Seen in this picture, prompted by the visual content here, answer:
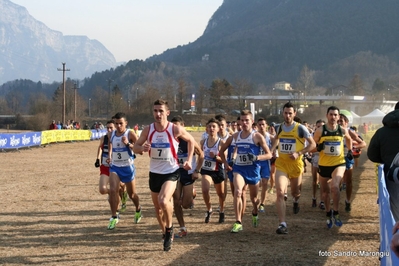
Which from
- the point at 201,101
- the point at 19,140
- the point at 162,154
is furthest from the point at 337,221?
the point at 201,101

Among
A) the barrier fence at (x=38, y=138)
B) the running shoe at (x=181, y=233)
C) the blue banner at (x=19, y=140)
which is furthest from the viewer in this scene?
the barrier fence at (x=38, y=138)

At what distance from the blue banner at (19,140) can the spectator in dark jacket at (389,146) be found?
94.4 feet

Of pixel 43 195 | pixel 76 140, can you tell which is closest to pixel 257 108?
pixel 76 140

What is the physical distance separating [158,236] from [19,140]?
2734cm

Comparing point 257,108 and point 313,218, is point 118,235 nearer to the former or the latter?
point 313,218

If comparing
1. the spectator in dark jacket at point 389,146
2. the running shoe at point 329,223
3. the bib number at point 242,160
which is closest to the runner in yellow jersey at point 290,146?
the bib number at point 242,160

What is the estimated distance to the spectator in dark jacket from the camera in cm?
704

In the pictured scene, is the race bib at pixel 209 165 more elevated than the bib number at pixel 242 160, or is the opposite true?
the bib number at pixel 242 160

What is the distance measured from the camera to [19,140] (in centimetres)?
3481

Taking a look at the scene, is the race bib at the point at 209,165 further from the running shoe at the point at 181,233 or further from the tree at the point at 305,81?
the tree at the point at 305,81

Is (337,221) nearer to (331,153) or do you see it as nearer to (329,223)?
(329,223)

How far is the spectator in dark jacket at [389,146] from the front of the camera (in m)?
7.04

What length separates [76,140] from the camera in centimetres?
4803

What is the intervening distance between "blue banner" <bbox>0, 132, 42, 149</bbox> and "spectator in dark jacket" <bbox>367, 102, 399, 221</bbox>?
94.4ft
